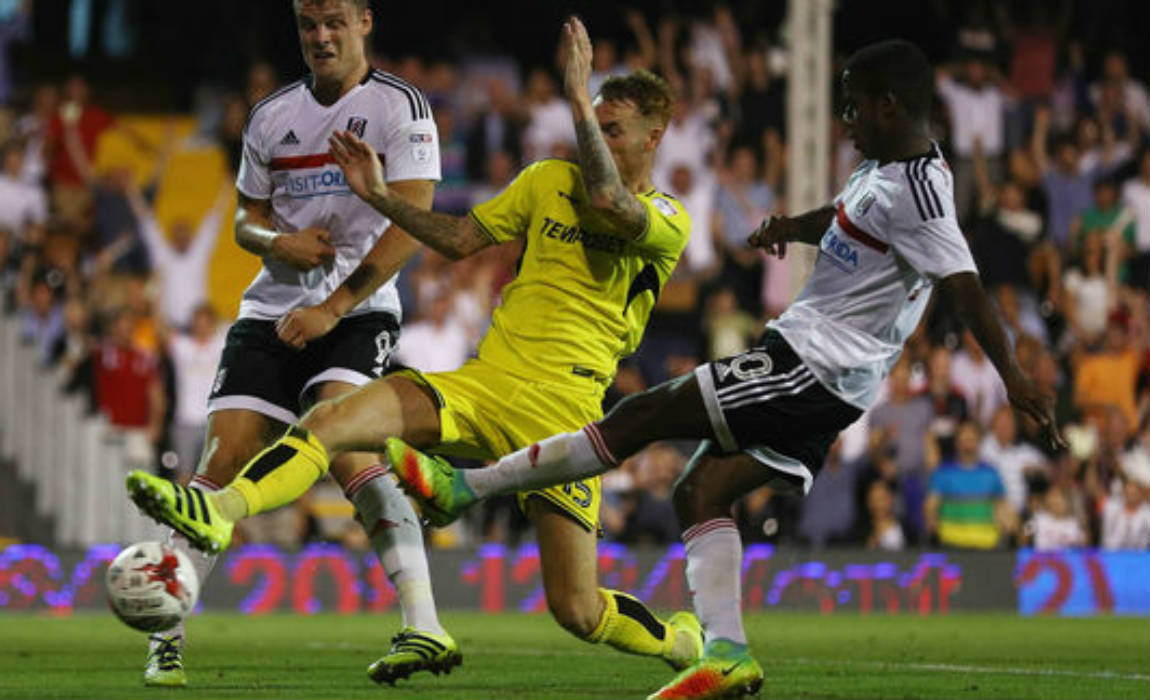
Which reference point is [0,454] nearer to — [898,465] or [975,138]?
[898,465]

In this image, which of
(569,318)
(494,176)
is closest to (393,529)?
(569,318)

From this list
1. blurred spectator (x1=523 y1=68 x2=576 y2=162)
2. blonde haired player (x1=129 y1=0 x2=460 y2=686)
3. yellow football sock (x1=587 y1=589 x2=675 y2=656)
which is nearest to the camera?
blonde haired player (x1=129 y1=0 x2=460 y2=686)

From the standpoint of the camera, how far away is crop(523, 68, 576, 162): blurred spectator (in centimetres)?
2025

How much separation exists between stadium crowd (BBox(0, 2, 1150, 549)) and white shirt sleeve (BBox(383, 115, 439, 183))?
8.65 m

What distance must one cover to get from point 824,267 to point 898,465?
9.78 metres

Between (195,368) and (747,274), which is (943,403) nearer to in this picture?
(747,274)

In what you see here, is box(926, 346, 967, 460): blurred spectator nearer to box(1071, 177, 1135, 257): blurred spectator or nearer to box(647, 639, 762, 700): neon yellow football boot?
box(1071, 177, 1135, 257): blurred spectator

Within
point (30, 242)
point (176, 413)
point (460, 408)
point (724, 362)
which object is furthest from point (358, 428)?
point (30, 242)

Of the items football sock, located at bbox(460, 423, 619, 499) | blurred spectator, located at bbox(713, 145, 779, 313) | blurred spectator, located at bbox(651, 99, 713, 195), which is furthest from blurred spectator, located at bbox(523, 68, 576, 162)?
football sock, located at bbox(460, 423, 619, 499)

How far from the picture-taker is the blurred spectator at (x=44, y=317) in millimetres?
18031

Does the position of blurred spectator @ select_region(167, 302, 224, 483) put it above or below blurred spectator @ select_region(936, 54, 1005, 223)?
below

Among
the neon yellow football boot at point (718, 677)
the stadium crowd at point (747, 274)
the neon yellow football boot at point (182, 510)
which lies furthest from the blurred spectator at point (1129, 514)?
the neon yellow football boot at point (182, 510)

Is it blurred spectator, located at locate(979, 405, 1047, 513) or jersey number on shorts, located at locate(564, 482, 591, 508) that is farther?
blurred spectator, located at locate(979, 405, 1047, 513)

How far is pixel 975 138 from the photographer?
20.4 metres
